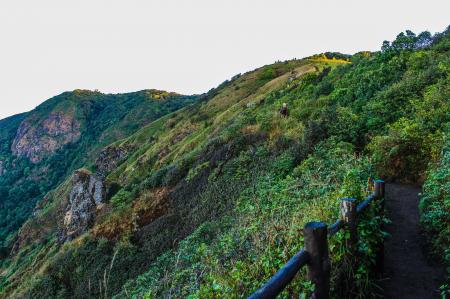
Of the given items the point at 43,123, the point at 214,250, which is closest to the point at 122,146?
the point at 214,250

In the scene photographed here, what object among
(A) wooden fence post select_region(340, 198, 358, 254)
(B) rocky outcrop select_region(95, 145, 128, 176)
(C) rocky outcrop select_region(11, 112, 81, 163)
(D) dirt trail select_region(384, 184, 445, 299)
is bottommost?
(B) rocky outcrop select_region(95, 145, 128, 176)

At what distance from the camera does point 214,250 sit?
7293 millimetres

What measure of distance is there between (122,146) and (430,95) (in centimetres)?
7014

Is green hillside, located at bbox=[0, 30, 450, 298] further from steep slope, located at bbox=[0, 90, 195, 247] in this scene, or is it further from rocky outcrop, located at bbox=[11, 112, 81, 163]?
rocky outcrop, located at bbox=[11, 112, 81, 163]

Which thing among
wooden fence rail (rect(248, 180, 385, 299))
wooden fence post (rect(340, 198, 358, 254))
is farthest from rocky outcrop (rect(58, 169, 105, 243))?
wooden fence rail (rect(248, 180, 385, 299))

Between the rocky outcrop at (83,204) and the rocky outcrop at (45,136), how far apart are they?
5206 inches

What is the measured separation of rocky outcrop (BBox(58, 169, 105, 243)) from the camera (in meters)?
22.7

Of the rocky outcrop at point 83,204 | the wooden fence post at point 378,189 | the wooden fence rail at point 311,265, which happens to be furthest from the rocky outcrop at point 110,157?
the wooden fence rail at point 311,265

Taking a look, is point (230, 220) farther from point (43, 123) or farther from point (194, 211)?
point (43, 123)

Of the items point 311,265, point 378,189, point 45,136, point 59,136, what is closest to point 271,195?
point 378,189

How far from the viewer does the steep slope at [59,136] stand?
4737 inches

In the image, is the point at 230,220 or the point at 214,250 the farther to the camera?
the point at 230,220

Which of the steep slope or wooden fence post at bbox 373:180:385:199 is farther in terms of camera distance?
the steep slope

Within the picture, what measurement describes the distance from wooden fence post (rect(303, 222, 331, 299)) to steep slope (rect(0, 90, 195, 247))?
110m
